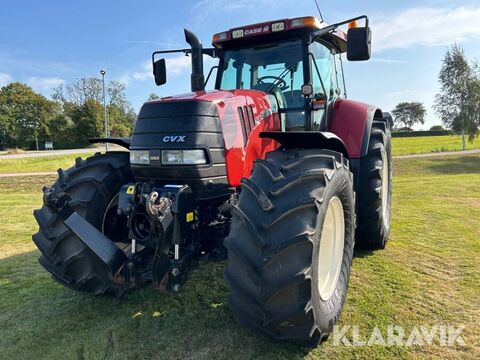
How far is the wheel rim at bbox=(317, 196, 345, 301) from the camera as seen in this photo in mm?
2939

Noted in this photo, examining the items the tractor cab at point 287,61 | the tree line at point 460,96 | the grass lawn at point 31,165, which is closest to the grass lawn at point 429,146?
the tree line at point 460,96

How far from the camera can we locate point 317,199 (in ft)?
8.02

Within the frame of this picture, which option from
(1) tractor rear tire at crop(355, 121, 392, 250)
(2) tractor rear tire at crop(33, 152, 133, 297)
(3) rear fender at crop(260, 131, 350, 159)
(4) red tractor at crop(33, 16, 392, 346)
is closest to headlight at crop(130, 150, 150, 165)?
(4) red tractor at crop(33, 16, 392, 346)

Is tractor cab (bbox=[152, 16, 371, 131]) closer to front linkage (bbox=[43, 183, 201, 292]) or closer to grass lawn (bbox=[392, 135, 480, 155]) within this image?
front linkage (bbox=[43, 183, 201, 292])

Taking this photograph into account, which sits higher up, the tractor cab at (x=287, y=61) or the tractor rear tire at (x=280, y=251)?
the tractor cab at (x=287, y=61)

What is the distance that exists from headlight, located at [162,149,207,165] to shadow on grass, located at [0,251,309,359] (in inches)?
50.8

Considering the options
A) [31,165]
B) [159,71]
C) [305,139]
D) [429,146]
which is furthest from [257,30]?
[429,146]

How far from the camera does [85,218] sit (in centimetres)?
339

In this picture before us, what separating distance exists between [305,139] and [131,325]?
2010 millimetres

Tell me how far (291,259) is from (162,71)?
3.19 metres

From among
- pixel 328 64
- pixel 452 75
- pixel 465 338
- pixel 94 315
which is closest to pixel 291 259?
pixel 465 338

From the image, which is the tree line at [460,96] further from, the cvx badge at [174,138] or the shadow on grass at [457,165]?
the cvx badge at [174,138]

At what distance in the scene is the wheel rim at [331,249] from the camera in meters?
2.94

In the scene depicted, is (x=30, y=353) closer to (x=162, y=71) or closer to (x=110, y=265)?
(x=110, y=265)
